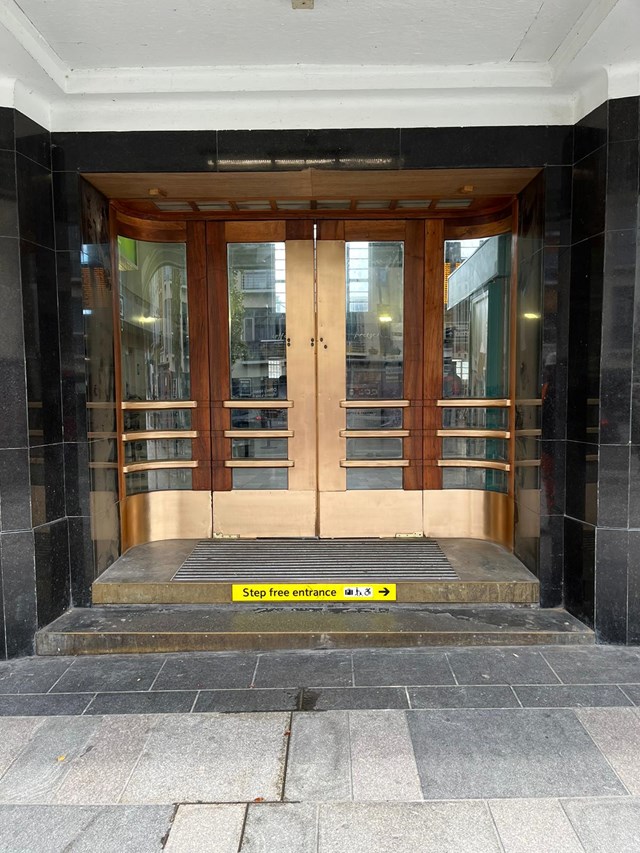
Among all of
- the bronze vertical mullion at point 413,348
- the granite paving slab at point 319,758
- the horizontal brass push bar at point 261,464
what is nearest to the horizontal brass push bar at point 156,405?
the horizontal brass push bar at point 261,464

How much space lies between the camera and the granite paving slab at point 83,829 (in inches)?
84.2

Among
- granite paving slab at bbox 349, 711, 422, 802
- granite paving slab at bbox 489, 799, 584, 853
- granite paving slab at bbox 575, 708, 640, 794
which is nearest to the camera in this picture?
granite paving slab at bbox 489, 799, 584, 853

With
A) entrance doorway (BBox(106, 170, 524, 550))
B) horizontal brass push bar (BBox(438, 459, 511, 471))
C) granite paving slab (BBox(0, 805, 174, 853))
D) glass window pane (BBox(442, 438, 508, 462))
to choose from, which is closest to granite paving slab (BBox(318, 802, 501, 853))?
granite paving slab (BBox(0, 805, 174, 853))

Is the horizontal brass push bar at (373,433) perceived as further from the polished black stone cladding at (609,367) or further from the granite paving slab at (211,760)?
the granite paving slab at (211,760)

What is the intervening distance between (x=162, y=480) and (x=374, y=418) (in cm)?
203

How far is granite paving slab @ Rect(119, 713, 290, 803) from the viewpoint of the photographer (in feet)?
7.89

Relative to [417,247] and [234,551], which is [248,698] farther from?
[417,247]

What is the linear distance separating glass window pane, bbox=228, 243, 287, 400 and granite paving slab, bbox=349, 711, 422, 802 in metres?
2.95

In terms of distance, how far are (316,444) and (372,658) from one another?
211 cm

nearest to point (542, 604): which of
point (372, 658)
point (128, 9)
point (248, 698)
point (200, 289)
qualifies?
point (372, 658)

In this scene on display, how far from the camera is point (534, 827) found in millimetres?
2184

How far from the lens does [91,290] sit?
421cm

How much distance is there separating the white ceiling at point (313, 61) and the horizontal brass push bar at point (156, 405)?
214 cm

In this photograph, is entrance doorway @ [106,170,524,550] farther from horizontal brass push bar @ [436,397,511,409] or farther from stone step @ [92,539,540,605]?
stone step @ [92,539,540,605]
